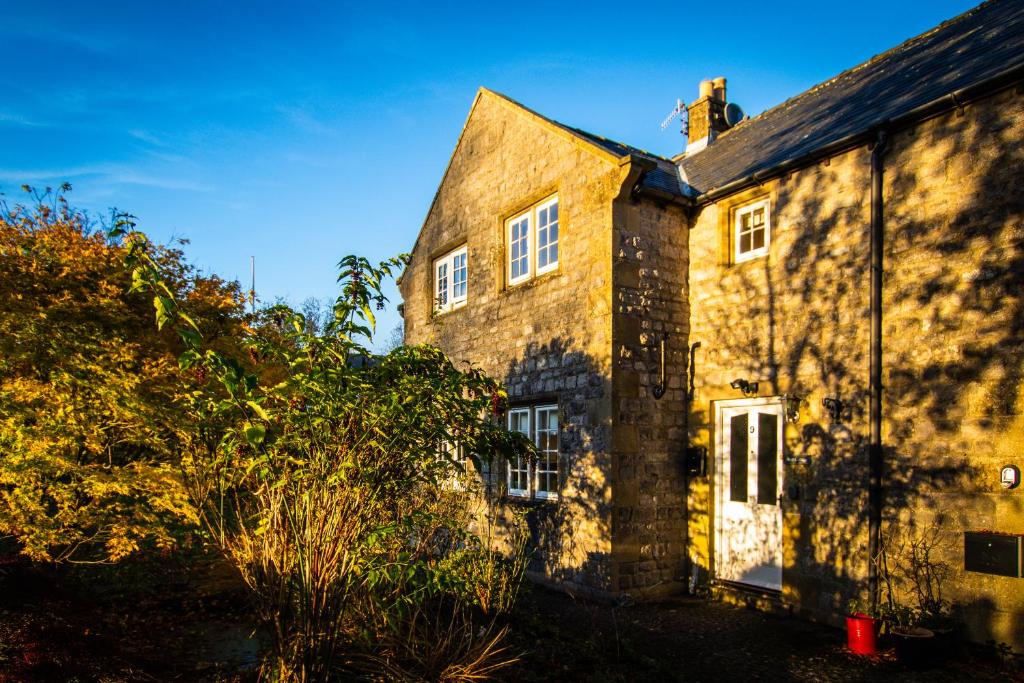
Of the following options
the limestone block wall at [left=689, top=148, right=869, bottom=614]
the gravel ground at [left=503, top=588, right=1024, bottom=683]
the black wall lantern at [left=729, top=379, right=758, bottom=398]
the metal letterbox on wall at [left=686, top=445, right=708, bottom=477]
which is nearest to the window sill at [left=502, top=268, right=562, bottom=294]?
the limestone block wall at [left=689, top=148, right=869, bottom=614]

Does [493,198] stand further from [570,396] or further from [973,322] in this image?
[973,322]

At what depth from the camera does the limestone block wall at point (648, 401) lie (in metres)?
8.58

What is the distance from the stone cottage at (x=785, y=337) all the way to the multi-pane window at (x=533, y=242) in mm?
37

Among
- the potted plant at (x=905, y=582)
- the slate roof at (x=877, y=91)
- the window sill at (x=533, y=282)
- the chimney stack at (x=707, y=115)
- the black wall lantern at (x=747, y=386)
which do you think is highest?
the chimney stack at (x=707, y=115)

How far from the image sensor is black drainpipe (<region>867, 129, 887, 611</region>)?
6863mm

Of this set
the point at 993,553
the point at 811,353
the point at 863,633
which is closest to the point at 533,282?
the point at 811,353

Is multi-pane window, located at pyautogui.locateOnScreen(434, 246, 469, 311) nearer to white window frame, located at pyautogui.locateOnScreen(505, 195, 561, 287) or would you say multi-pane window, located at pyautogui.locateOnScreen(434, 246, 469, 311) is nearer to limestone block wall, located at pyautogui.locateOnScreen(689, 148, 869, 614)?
white window frame, located at pyautogui.locateOnScreen(505, 195, 561, 287)

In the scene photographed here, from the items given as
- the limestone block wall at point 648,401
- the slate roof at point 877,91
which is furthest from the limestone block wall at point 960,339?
the limestone block wall at point 648,401

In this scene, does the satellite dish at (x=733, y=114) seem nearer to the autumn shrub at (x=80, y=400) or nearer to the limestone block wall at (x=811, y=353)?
the limestone block wall at (x=811, y=353)

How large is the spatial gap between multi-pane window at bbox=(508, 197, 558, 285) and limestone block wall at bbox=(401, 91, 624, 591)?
6.5 inches

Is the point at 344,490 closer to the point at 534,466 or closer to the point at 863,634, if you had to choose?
the point at 863,634

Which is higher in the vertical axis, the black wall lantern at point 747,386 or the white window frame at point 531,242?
the white window frame at point 531,242

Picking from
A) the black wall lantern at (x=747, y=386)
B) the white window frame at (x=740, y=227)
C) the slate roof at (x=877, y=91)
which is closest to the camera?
the slate roof at (x=877, y=91)

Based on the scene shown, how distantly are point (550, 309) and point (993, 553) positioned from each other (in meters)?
5.95
